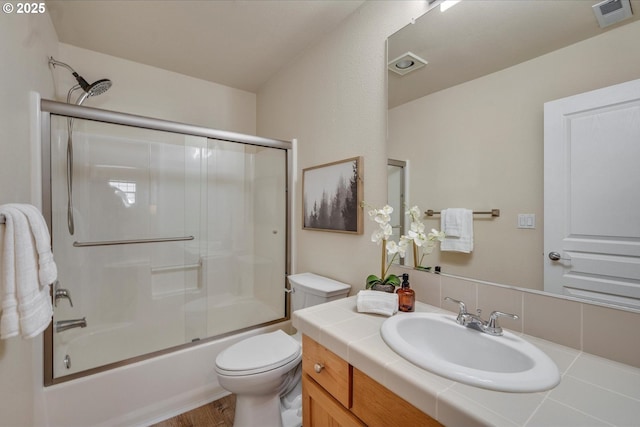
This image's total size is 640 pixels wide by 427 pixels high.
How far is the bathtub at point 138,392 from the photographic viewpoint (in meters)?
1.42

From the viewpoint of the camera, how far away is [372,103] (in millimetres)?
1514

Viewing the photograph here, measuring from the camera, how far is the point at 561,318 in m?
0.86

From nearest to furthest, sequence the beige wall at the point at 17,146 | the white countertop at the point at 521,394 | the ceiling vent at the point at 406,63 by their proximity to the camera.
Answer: the white countertop at the point at 521,394
the beige wall at the point at 17,146
the ceiling vent at the point at 406,63

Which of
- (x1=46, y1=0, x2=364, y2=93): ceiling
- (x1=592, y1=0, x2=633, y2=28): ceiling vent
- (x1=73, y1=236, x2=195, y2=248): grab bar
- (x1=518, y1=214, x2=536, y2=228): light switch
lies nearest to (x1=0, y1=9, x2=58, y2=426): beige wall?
(x1=46, y1=0, x2=364, y2=93): ceiling

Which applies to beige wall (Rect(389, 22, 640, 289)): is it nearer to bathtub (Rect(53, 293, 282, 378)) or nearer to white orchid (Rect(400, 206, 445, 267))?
white orchid (Rect(400, 206, 445, 267))

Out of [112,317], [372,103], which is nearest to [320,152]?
[372,103]

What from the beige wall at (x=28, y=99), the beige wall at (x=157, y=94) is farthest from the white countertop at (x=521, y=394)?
the beige wall at (x=157, y=94)

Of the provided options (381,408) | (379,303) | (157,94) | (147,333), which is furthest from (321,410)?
(157,94)

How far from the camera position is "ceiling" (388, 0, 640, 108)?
2.83 ft

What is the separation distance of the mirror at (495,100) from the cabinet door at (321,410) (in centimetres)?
68

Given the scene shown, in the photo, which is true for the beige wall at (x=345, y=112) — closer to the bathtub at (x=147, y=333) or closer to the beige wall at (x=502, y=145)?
the beige wall at (x=502, y=145)

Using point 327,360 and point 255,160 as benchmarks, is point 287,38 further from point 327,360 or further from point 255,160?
point 327,360

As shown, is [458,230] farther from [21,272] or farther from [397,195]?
[21,272]

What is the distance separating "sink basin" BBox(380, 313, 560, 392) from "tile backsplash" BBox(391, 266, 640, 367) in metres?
0.11
